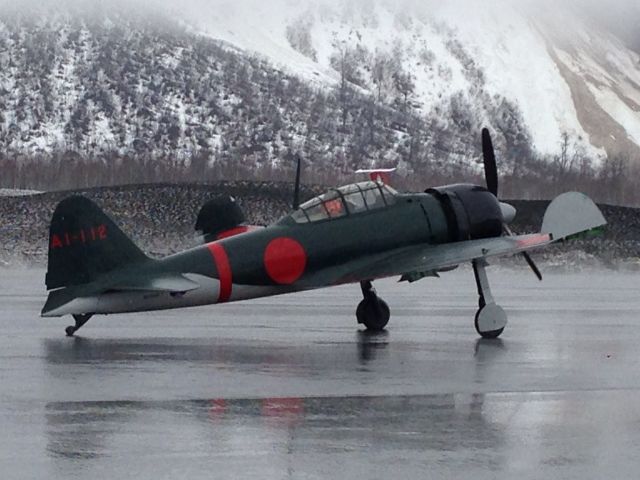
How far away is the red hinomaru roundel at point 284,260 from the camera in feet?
72.1

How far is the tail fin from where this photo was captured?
2102 centimetres

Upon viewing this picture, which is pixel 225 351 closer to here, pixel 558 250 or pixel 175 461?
pixel 175 461

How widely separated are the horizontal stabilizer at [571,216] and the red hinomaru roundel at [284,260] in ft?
12.7

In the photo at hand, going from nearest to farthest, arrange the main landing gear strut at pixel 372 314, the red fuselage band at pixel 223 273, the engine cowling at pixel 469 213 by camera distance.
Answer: the red fuselage band at pixel 223 273 < the engine cowling at pixel 469 213 < the main landing gear strut at pixel 372 314

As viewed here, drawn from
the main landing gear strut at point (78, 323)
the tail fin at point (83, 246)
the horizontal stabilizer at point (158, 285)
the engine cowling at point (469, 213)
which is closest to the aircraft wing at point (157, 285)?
the horizontal stabilizer at point (158, 285)

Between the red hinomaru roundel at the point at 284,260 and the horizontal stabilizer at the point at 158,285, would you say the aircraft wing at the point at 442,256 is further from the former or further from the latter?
the horizontal stabilizer at the point at 158,285

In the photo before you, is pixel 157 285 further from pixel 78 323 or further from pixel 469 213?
pixel 469 213

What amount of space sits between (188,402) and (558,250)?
69.8 m

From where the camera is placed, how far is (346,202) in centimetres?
2319

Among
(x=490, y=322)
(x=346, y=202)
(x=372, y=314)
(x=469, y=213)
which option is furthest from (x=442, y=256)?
(x=372, y=314)

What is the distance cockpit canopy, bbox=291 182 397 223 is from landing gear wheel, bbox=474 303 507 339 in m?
2.29

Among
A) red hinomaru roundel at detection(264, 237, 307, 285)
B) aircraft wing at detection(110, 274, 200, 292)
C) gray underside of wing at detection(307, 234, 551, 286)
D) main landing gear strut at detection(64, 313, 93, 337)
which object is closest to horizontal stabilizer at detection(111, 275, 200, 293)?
aircraft wing at detection(110, 274, 200, 292)

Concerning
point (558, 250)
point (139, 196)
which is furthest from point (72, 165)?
point (558, 250)

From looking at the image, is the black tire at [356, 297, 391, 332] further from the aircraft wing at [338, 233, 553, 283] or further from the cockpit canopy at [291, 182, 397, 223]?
the cockpit canopy at [291, 182, 397, 223]
